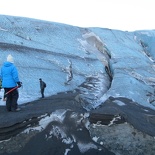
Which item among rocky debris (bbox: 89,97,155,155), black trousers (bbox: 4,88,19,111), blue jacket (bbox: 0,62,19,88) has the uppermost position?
blue jacket (bbox: 0,62,19,88)

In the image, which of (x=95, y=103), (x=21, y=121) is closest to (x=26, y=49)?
(x=95, y=103)

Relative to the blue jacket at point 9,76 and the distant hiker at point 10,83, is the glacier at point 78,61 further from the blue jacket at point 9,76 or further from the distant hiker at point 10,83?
the blue jacket at point 9,76

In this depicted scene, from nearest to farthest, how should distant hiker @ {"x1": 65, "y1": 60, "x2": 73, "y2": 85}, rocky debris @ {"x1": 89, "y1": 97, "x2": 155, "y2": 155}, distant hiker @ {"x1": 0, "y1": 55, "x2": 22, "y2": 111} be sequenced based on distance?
rocky debris @ {"x1": 89, "y1": 97, "x2": 155, "y2": 155}, distant hiker @ {"x1": 0, "y1": 55, "x2": 22, "y2": 111}, distant hiker @ {"x1": 65, "y1": 60, "x2": 73, "y2": 85}

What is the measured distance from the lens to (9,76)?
21.0 ft

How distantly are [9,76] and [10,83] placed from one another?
0.14m

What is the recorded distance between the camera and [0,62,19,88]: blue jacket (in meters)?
6.38

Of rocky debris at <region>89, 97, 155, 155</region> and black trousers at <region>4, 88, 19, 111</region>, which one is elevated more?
black trousers at <region>4, 88, 19, 111</region>

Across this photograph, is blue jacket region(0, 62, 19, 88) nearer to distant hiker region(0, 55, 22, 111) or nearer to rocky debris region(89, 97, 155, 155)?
distant hiker region(0, 55, 22, 111)

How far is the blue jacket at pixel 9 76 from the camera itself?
638cm

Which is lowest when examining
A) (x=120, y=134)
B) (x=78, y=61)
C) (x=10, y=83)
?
(x=120, y=134)

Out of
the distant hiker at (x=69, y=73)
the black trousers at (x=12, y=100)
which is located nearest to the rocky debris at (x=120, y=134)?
the black trousers at (x=12, y=100)

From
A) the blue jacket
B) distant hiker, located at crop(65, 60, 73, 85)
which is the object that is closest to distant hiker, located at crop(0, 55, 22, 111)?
the blue jacket

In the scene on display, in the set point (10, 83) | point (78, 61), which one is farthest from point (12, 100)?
point (78, 61)

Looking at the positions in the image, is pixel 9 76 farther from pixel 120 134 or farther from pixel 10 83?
pixel 120 134
